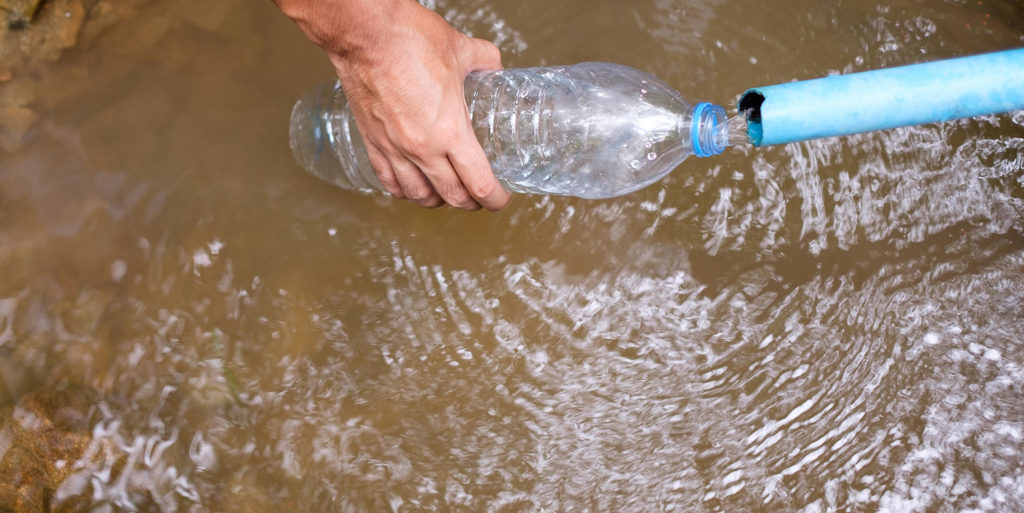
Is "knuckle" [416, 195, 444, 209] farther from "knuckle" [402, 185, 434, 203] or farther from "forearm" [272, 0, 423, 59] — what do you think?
"forearm" [272, 0, 423, 59]

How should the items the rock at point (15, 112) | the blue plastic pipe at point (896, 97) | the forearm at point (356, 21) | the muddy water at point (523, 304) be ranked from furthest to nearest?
the rock at point (15, 112), the muddy water at point (523, 304), the forearm at point (356, 21), the blue plastic pipe at point (896, 97)

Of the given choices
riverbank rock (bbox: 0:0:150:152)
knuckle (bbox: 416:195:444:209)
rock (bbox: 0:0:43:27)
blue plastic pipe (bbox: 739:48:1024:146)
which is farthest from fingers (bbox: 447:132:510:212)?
rock (bbox: 0:0:43:27)

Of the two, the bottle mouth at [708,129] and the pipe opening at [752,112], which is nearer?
the pipe opening at [752,112]

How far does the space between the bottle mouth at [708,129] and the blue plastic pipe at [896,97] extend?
0.58ft

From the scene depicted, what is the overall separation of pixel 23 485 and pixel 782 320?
171 centimetres

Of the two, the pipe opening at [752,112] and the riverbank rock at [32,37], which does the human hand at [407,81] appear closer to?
the pipe opening at [752,112]

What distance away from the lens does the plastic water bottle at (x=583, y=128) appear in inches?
59.9

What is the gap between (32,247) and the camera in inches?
75.9

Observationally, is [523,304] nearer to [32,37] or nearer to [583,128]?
[583,128]

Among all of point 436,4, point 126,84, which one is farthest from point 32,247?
point 436,4

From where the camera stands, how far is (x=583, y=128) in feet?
5.18

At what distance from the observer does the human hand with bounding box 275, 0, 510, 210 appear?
136cm

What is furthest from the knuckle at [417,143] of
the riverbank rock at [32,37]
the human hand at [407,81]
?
the riverbank rock at [32,37]

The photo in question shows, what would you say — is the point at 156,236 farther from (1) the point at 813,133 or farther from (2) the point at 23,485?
(1) the point at 813,133
